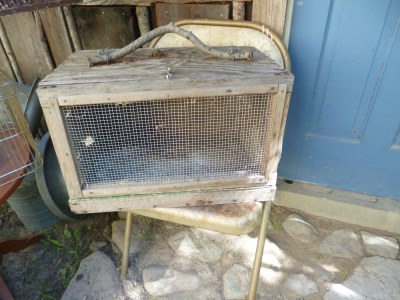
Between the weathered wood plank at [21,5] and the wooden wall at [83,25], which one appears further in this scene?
the wooden wall at [83,25]

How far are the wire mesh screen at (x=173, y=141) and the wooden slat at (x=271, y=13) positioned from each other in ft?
2.35

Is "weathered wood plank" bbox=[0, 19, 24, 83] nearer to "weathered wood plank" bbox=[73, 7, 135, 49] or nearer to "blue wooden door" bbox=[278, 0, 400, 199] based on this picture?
"weathered wood plank" bbox=[73, 7, 135, 49]

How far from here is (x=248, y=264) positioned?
74.0 inches

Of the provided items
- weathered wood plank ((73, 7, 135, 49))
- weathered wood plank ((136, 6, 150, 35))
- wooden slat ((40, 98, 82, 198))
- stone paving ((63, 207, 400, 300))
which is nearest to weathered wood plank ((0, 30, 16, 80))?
weathered wood plank ((73, 7, 135, 49))

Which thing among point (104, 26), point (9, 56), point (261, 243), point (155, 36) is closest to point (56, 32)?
point (104, 26)

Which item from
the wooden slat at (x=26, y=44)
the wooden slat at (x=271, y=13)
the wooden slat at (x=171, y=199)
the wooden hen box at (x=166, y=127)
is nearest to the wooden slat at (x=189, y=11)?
the wooden slat at (x=271, y=13)

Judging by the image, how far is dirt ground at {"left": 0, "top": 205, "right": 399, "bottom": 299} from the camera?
1887 millimetres

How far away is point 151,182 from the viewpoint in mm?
1241

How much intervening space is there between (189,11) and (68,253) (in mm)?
1857

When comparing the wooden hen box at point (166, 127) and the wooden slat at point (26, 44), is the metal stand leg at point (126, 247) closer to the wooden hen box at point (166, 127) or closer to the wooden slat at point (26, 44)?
the wooden hen box at point (166, 127)

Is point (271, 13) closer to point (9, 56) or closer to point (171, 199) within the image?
point (171, 199)

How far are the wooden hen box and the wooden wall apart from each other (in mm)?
574

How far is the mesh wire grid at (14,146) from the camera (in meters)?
1.46

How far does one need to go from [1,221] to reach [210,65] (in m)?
2.30
